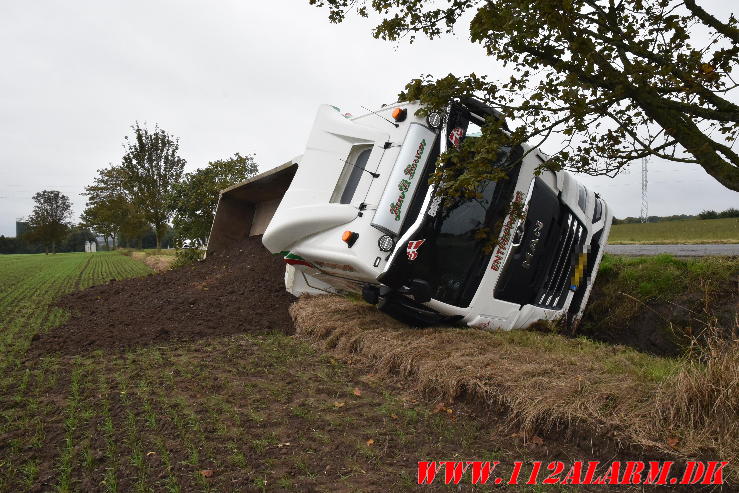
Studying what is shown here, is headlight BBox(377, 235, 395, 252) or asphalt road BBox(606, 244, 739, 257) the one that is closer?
headlight BBox(377, 235, 395, 252)

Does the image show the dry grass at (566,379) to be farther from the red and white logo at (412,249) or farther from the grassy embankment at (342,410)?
the red and white logo at (412,249)

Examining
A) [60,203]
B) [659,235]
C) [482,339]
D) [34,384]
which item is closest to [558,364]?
[482,339]

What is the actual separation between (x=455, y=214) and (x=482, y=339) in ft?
3.98

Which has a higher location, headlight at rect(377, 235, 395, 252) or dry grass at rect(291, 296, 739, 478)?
headlight at rect(377, 235, 395, 252)

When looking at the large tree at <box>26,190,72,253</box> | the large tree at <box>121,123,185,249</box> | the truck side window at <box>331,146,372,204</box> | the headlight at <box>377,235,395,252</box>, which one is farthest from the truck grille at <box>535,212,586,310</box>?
the large tree at <box>26,190,72,253</box>

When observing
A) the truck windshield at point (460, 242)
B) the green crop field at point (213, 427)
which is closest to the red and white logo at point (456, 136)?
the truck windshield at point (460, 242)

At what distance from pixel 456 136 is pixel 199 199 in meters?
12.1

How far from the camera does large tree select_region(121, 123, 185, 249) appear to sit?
25.7 meters

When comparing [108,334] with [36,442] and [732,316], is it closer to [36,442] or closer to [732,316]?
[36,442]

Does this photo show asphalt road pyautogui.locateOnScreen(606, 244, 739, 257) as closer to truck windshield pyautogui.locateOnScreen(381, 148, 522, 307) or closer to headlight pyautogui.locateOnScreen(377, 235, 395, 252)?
truck windshield pyautogui.locateOnScreen(381, 148, 522, 307)

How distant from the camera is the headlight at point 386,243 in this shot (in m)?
4.32

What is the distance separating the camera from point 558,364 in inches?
146

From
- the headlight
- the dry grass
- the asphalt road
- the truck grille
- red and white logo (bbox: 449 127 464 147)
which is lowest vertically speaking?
the dry grass

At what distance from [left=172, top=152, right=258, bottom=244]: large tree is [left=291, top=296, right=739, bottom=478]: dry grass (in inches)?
419
